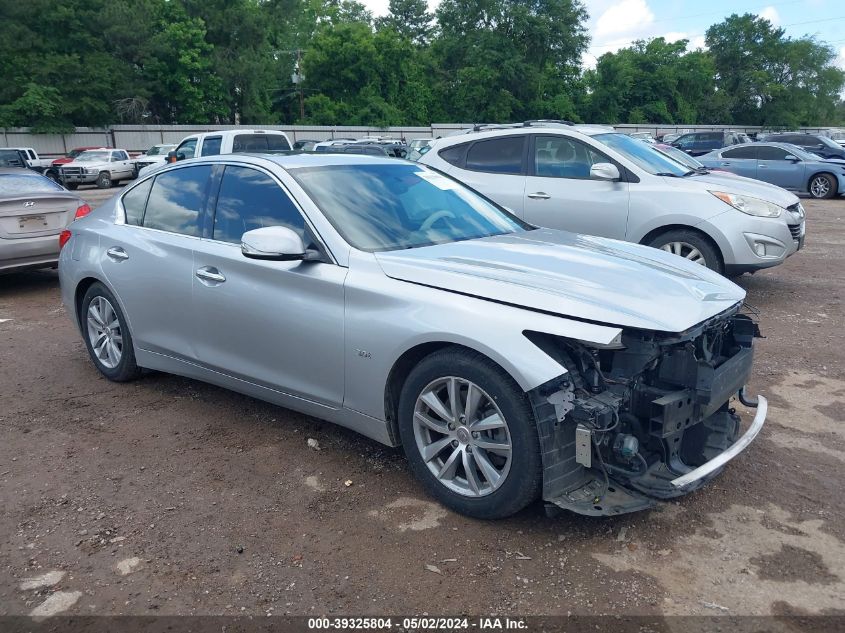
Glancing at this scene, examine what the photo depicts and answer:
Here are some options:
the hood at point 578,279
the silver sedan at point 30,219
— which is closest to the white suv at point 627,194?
the hood at point 578,279

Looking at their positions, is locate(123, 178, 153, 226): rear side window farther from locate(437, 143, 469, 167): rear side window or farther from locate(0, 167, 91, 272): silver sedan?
locate(437, 143, 469, 167): rear side window

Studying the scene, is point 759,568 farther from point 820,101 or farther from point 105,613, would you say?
point 820,101

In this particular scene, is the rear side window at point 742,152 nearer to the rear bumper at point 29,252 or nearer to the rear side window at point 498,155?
the rear side window at point 498,155

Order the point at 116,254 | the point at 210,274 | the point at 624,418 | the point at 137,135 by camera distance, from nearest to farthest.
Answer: the point at 624,418 < the point at 210,274 < the point at 116,254 < the point at 137,135

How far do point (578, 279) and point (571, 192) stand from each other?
4616 millimetres

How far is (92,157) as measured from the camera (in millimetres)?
29422

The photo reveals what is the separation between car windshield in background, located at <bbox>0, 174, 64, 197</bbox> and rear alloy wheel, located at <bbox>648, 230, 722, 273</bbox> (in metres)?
7.25

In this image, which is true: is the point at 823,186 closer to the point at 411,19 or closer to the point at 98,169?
the point at 98,169

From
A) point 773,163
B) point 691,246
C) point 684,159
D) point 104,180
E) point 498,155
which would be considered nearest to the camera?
point 691,246

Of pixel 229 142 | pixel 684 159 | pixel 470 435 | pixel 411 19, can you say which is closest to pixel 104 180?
pixel 229 142

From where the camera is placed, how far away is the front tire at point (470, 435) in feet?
10.0

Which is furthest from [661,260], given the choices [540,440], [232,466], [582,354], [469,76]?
[469,76]

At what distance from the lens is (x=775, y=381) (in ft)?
16.8

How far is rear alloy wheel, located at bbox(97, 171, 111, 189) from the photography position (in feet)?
94.7
